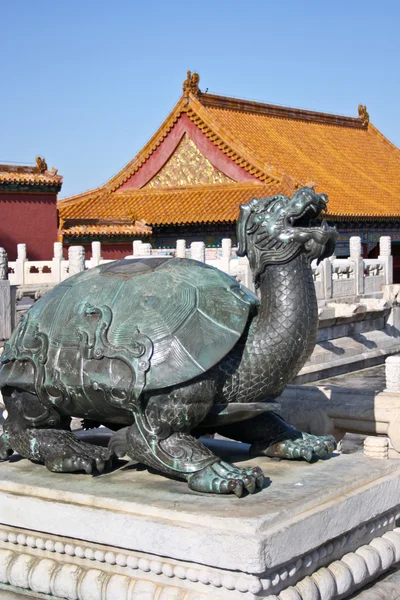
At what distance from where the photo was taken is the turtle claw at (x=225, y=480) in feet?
12.5

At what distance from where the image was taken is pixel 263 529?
3.43 m

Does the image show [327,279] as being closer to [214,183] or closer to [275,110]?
[214,183]

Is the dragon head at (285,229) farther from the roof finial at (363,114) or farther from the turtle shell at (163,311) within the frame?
the roof finial at (363,114)

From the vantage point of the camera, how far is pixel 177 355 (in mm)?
3965

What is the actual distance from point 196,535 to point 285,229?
150 centimetres

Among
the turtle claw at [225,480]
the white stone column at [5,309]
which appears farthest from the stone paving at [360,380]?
the turtle claw at [225,480]

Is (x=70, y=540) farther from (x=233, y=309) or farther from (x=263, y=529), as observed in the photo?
(x=233, y=309)

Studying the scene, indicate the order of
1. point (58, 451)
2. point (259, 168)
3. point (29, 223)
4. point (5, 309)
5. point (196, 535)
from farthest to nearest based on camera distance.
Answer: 1. point (259, 168)
2. point (29, 223)
3. point (5, 309)
4. point (58, 451)
5. point (196, 535)

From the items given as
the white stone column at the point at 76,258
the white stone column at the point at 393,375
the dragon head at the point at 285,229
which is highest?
the white stone column at the point at 76,258

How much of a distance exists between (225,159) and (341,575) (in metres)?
17.2

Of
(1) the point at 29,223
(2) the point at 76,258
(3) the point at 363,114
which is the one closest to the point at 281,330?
(2) the point at 76,258

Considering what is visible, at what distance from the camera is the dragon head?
4168 mm

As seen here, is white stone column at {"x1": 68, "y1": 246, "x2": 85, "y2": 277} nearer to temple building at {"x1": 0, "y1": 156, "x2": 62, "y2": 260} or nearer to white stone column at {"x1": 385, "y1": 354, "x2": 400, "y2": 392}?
white stone column at {"x1": 385, "y1": 354, "x2": 400, "y2": 392}

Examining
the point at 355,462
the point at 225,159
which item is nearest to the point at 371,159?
the point at 225,159
